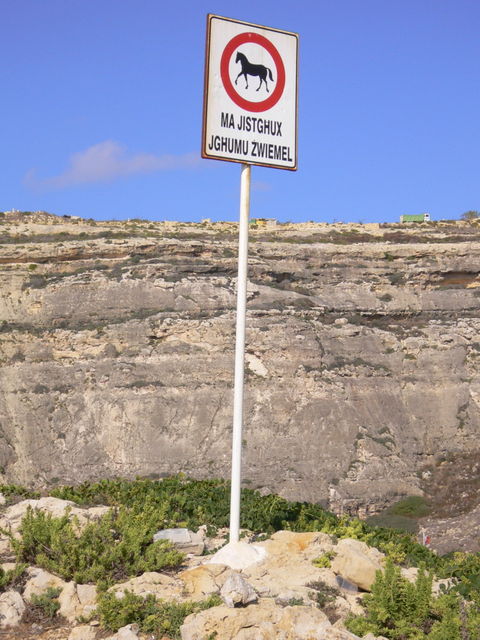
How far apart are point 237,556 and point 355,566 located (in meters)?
1.24

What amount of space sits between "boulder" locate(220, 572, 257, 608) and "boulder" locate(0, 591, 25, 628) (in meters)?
1.85

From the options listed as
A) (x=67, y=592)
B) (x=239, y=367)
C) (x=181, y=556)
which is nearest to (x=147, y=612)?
(x=67, y=592)

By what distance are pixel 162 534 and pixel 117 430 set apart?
2456cm

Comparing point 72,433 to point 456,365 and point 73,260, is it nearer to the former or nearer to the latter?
point 73,260

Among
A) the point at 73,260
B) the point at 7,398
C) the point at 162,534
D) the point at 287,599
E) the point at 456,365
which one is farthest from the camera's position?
the point at 73,260

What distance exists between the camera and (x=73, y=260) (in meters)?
43.2

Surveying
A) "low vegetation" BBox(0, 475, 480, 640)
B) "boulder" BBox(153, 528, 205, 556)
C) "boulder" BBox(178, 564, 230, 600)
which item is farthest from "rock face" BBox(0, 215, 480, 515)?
"boulder" BBox(178, 564, 230, 600)

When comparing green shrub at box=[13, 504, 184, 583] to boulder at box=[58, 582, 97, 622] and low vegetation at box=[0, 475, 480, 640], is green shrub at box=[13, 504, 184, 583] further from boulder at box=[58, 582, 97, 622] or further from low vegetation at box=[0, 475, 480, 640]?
boulder at box=[58, 582, 97, 622]

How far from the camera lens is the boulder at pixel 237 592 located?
744 centimetres

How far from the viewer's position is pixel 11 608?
7.66 m

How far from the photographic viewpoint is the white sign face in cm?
934

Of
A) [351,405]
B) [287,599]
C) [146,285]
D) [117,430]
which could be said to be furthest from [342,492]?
[287,599]

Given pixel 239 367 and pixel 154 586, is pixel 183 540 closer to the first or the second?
pixel 154 586

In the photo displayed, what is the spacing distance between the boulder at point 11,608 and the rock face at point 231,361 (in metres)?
24.2
